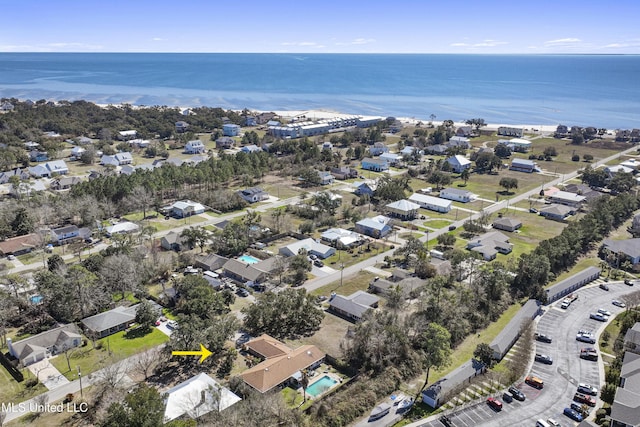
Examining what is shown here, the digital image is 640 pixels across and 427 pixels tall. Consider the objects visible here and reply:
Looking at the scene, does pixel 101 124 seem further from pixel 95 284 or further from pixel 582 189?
pixel 582 189

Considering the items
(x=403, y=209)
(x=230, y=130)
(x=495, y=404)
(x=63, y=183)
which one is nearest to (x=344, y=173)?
(x=403, y=209)

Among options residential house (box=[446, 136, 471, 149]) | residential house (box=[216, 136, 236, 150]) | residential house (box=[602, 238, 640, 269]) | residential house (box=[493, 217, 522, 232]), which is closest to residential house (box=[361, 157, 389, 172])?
residential house (box=[446, 136, 471, 149])

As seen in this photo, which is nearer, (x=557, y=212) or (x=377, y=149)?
(x=557, y=212)

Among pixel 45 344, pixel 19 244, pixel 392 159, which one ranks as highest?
pixel 392 159

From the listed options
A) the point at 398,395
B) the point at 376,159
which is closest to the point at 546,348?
the point at 398,395

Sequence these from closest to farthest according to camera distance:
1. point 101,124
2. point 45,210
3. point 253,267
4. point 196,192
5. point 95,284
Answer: point 95,284
point 253,267
point 45,210
point 196,192
point 101,124

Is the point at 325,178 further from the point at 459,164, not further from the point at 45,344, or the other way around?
the point at 45,344
